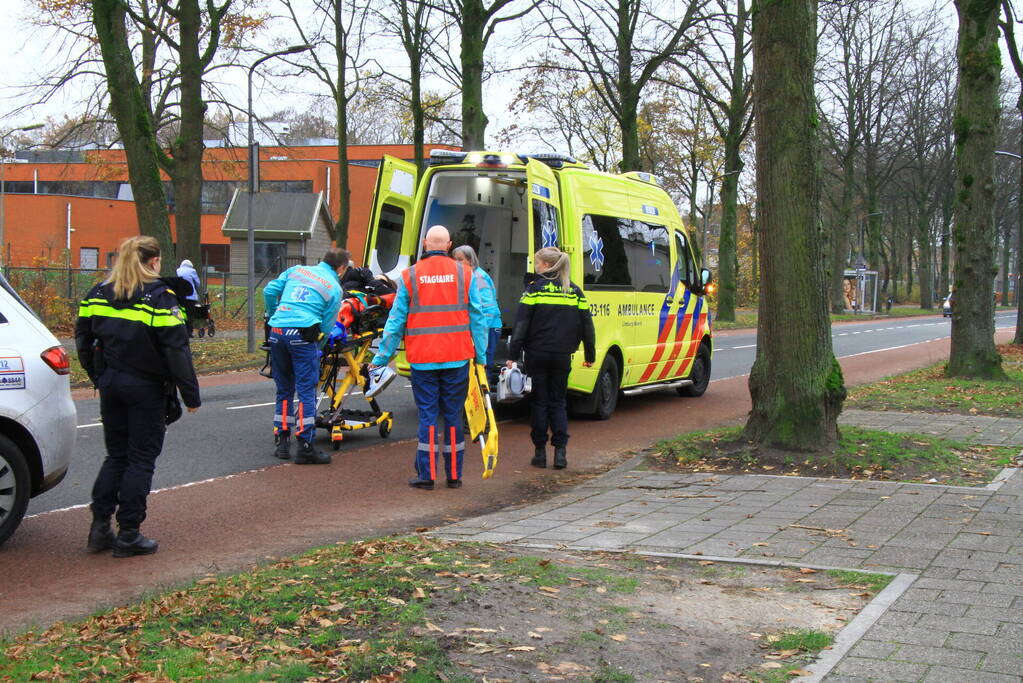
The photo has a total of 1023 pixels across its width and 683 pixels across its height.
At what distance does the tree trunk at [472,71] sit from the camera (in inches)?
875

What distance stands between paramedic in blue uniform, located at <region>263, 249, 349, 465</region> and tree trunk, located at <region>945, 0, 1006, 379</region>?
11.0 metres

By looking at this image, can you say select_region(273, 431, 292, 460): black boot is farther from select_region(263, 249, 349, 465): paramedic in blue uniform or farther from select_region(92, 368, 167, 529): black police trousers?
select_region(92, 368, 167, 529): black police trousers

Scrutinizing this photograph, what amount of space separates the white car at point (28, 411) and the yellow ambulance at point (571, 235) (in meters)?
5.19

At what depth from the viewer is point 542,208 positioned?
11.1 meters

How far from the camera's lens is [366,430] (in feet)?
38.1

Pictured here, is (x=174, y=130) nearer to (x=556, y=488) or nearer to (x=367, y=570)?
(x=556, y=488)

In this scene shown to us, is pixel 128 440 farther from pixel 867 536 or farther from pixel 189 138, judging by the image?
pixel 189 138

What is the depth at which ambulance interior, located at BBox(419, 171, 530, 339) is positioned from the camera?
12.0 meters

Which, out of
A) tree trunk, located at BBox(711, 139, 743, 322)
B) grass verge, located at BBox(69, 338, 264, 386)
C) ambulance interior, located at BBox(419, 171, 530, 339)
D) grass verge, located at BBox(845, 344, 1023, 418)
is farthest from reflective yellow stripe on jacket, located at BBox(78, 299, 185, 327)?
tree trunk, located at BBox(711, 139, 743, 322)

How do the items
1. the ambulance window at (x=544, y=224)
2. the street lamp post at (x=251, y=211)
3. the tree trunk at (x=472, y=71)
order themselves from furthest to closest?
the tree trunk at (x=472, y=71) < the street lamp post at (x=251, y=211) < the ambulance window at (x=544, y=224)

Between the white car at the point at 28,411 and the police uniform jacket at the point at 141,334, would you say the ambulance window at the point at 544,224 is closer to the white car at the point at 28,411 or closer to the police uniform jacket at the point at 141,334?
the police uniform jacket at the point at 141,334

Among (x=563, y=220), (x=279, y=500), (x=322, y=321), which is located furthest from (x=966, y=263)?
(x=279, y=500)

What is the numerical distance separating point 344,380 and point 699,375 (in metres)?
6.73

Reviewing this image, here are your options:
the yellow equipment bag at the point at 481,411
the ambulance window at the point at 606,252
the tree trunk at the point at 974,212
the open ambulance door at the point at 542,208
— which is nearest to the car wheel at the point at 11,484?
the yellow equipment bag at the point at 481,411
